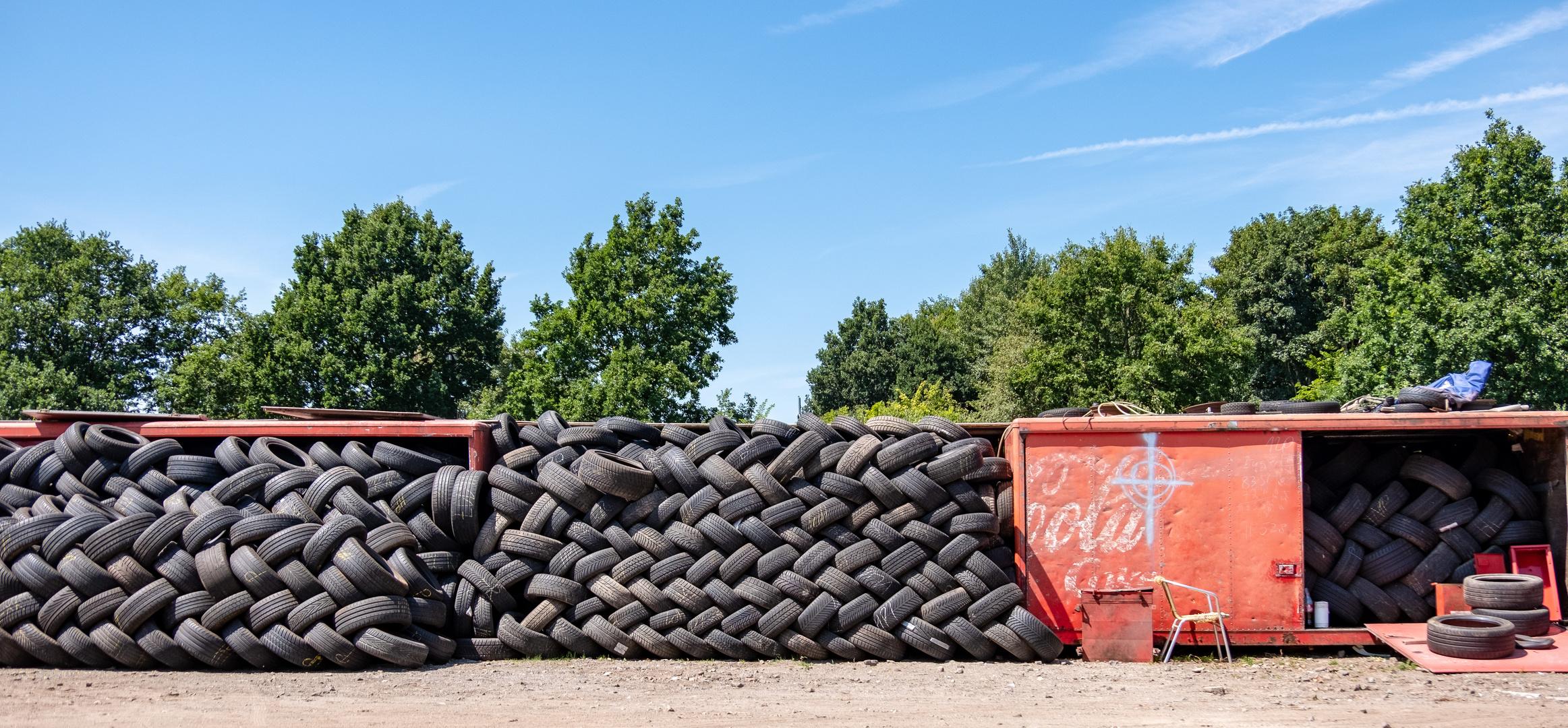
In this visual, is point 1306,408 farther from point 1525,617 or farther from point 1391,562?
point 1525,617

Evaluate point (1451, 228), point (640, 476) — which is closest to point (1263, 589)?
point (640, 476)

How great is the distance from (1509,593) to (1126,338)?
32.8 meters

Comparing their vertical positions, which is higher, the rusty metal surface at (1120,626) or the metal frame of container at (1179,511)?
the metal frame of container at (1179,511)

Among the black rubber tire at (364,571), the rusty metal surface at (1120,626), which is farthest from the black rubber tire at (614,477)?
the rusty metal surface at (1120,626)

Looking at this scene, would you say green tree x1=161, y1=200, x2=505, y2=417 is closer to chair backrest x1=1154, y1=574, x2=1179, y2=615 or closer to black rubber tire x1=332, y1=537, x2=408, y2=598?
black rubber tire x1=332, y1=537, x2=408, y2=598

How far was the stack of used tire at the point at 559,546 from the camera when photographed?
697cm

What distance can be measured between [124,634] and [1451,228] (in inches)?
1330

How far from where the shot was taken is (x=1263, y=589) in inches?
302

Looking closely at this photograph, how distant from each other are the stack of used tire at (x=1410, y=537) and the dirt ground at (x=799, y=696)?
22.5 inches

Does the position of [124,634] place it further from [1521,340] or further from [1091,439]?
[1521,340]

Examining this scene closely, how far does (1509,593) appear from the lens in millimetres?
7203

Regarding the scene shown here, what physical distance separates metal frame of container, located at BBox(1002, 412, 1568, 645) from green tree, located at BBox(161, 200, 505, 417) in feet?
98.6

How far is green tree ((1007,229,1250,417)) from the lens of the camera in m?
36.8

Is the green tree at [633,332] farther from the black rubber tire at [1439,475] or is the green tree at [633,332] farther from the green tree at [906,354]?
the black rubber tire at [1439,475]
